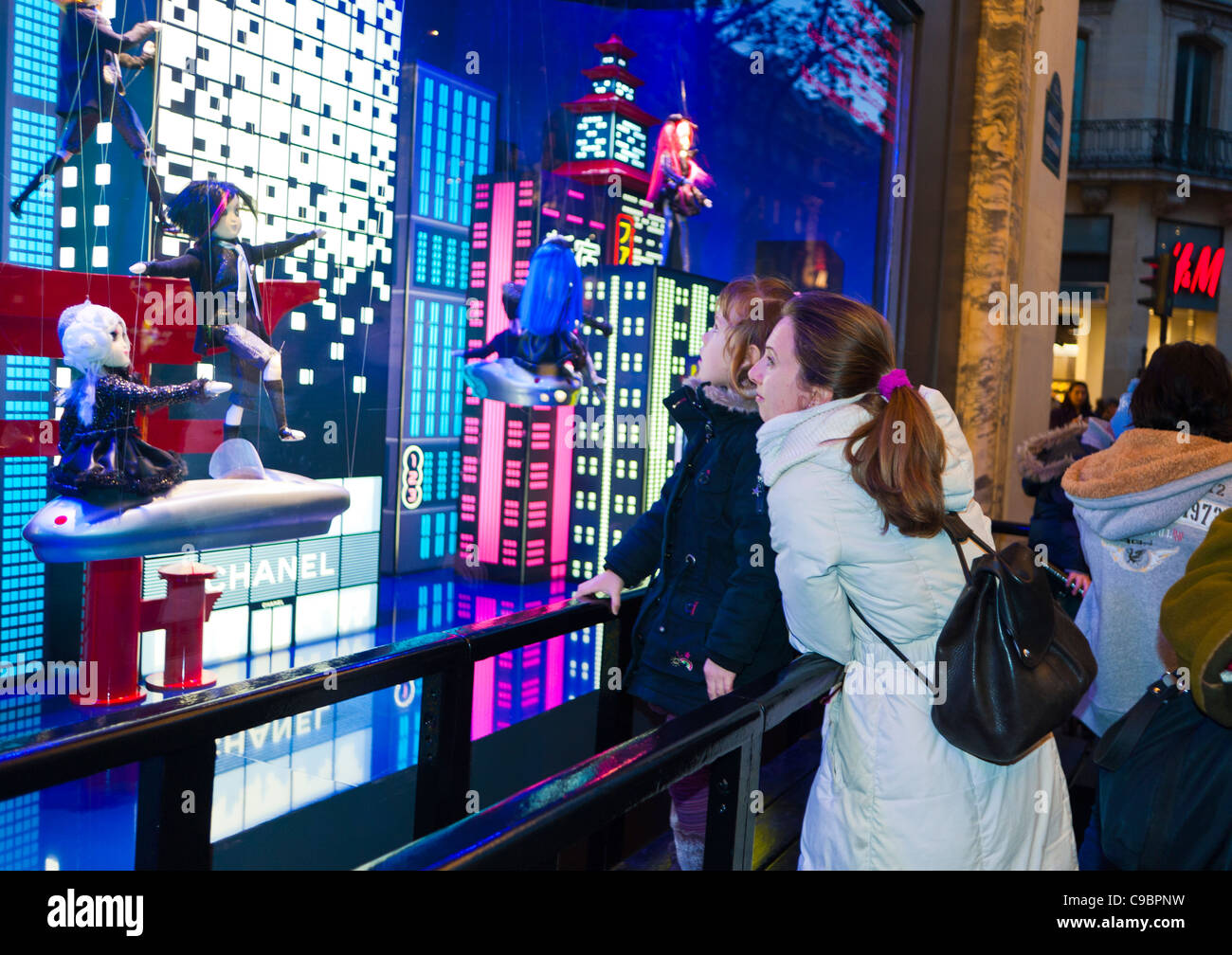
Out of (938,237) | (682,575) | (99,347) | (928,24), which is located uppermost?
(928,24)

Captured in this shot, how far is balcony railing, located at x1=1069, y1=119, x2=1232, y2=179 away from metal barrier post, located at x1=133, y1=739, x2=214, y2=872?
62.8ft

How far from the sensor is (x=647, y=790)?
4.41ft

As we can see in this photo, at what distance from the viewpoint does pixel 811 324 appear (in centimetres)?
192

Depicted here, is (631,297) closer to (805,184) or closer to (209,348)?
(805,184)

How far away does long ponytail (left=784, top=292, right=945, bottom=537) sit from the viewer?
171 centimetres

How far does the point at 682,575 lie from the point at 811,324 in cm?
65

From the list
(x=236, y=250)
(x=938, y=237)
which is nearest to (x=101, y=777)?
(x=236, y=250)

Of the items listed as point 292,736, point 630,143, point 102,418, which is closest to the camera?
point 102,418

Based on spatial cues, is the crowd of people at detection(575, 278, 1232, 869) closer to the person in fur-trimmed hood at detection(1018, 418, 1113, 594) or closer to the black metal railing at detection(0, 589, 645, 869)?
the black metal railing at detection(0, 589, 645, 869)

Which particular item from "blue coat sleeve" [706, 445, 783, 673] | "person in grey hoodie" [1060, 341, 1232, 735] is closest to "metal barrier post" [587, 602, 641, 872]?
"blue coat sleeve" [706, 445, 783, 673]
